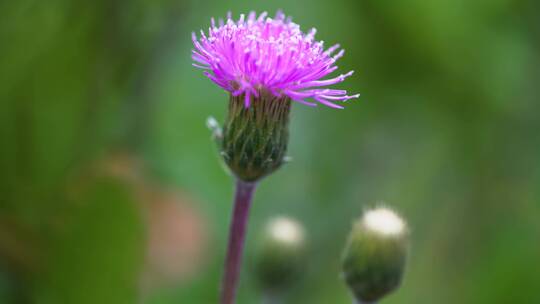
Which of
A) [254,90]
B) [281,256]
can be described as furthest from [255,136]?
[281,256]

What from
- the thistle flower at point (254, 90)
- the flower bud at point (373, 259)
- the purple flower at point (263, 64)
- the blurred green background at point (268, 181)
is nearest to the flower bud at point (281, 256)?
the blurred green background at point (268, 181)

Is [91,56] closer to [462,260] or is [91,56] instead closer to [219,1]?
[219,1]

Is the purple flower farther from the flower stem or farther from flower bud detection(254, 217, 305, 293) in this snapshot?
flower bud detection(254, 217, 305, 293)

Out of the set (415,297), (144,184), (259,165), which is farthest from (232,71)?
(415,297)

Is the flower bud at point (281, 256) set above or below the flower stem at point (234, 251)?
above

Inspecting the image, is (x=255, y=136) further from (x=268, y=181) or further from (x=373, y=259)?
(x=268, y=181)

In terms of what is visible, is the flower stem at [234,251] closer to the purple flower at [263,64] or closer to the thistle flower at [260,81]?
the thistle flower at [260,81]

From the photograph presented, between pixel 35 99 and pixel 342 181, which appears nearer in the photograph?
pixel 35 99
